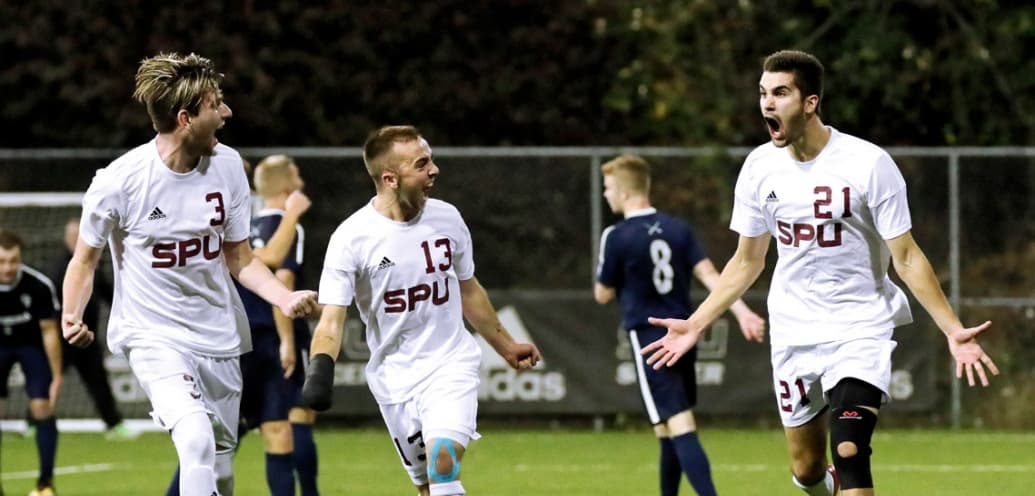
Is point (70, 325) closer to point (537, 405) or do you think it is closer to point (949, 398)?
point (537, 405)

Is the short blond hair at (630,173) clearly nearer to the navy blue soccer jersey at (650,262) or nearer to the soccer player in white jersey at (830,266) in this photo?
the navy blue soccer jersey at (650,262)

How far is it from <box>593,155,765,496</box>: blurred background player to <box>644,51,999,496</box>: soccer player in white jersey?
2381 mm

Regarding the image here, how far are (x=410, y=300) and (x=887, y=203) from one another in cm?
200

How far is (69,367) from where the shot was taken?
1738 cm

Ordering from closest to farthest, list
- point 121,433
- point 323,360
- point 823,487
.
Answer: point 323,360 → point 823,487 → point 121,433

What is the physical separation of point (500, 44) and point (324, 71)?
6.50ft

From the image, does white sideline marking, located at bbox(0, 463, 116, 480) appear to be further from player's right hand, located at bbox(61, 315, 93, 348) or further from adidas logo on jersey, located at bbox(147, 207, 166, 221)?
adidas logo on jersey, located at bbox(147, 207, 166, 221)

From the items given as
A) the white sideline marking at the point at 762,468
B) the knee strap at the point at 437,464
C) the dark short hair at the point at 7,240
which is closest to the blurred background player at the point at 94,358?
the dark short hair at the point at 7,240

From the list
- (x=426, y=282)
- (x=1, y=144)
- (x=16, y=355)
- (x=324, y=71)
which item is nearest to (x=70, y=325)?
(x=426, y=282)

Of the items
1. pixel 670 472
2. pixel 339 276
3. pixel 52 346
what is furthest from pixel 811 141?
pixel 52 346

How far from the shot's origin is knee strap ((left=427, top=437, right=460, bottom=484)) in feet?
24.8

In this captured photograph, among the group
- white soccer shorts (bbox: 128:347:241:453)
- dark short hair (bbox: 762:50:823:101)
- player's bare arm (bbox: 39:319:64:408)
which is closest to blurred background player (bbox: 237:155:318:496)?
white soccer shorts (bbox: 128:347:241:453)

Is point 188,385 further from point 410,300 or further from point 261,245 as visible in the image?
point 261,245

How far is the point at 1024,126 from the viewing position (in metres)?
20.1
